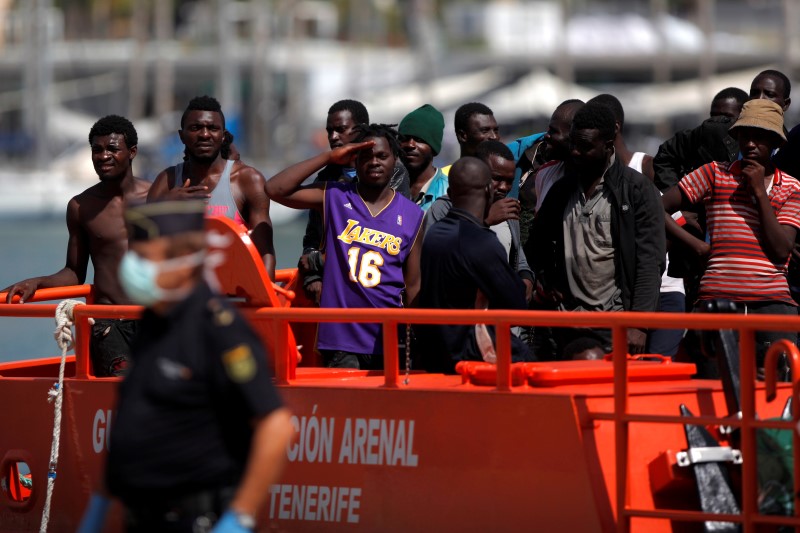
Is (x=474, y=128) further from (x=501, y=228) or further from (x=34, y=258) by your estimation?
(x=34, y=258)

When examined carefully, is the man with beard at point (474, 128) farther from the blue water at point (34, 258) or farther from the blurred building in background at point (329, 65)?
the blurred building in background at point (329, 65)

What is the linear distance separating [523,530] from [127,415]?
242 centimetres

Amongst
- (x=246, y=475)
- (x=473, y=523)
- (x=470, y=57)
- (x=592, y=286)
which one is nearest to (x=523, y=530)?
(x=473, y=523)

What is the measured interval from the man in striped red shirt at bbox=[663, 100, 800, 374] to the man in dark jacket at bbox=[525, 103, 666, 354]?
0.95ft

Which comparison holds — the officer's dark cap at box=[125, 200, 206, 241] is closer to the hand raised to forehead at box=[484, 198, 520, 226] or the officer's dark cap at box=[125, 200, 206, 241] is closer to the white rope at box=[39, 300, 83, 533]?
the white rope at box=[39, 300, 83, 533]

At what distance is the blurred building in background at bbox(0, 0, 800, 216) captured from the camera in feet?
183

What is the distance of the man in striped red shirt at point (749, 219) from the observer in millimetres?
6867

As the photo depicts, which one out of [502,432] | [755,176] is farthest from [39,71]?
[502,432]

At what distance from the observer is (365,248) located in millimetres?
7230

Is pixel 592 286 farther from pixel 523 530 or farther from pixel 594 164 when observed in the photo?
pixel 523 530

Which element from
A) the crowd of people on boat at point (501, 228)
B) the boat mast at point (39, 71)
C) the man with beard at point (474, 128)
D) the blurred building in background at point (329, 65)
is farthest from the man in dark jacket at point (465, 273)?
the boat mast at point (39, 71)

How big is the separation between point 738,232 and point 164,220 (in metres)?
3.61

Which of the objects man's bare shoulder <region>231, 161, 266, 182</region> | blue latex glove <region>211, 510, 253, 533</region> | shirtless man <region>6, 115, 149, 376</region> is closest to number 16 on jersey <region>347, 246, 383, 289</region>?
man's bare shoulder <region>231, 161, 266, 182</region>

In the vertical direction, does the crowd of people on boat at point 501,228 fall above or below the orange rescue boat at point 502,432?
above
